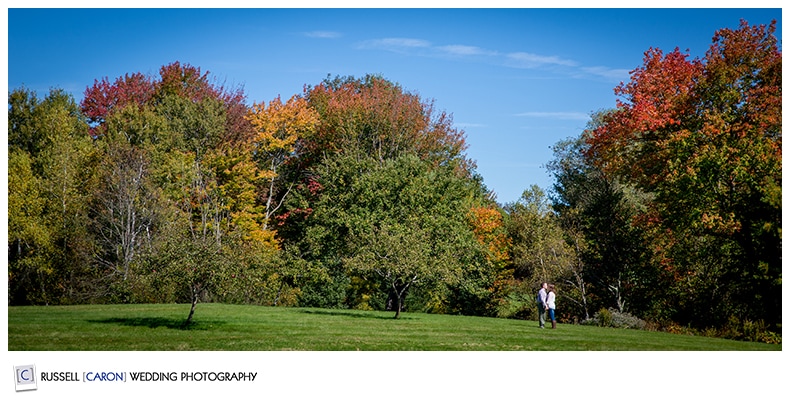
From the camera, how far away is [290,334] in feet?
70.1

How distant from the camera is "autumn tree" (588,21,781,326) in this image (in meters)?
24.2

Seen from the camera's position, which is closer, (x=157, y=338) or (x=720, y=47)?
(x=157, y=338)

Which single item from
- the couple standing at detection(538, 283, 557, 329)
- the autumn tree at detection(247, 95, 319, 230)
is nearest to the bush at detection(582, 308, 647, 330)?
the couple standing at detection(538, 283, 557, 329)

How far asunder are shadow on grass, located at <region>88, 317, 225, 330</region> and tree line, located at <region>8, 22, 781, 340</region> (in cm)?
182

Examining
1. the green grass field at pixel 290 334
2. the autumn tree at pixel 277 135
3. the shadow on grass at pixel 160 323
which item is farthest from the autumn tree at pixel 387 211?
the shadow on grass at pixel 160 323

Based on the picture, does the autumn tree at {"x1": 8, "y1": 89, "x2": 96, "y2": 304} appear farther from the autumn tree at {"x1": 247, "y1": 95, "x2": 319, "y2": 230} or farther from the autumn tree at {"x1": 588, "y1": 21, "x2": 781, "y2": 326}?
the autumn tree at {"x1": 588, "y1": 21, "x2": 781, "y2": 326}

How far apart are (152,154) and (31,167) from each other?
6.15 meters

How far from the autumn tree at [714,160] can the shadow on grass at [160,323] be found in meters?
16.9

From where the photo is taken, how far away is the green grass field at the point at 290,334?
62.6ft

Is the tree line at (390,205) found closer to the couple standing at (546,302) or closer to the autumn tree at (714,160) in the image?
the autumn tree at (714,160)

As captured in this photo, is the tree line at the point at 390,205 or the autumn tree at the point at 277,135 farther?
the autumn tree at the point at 277,135

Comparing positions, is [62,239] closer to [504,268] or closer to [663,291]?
[504,268]
